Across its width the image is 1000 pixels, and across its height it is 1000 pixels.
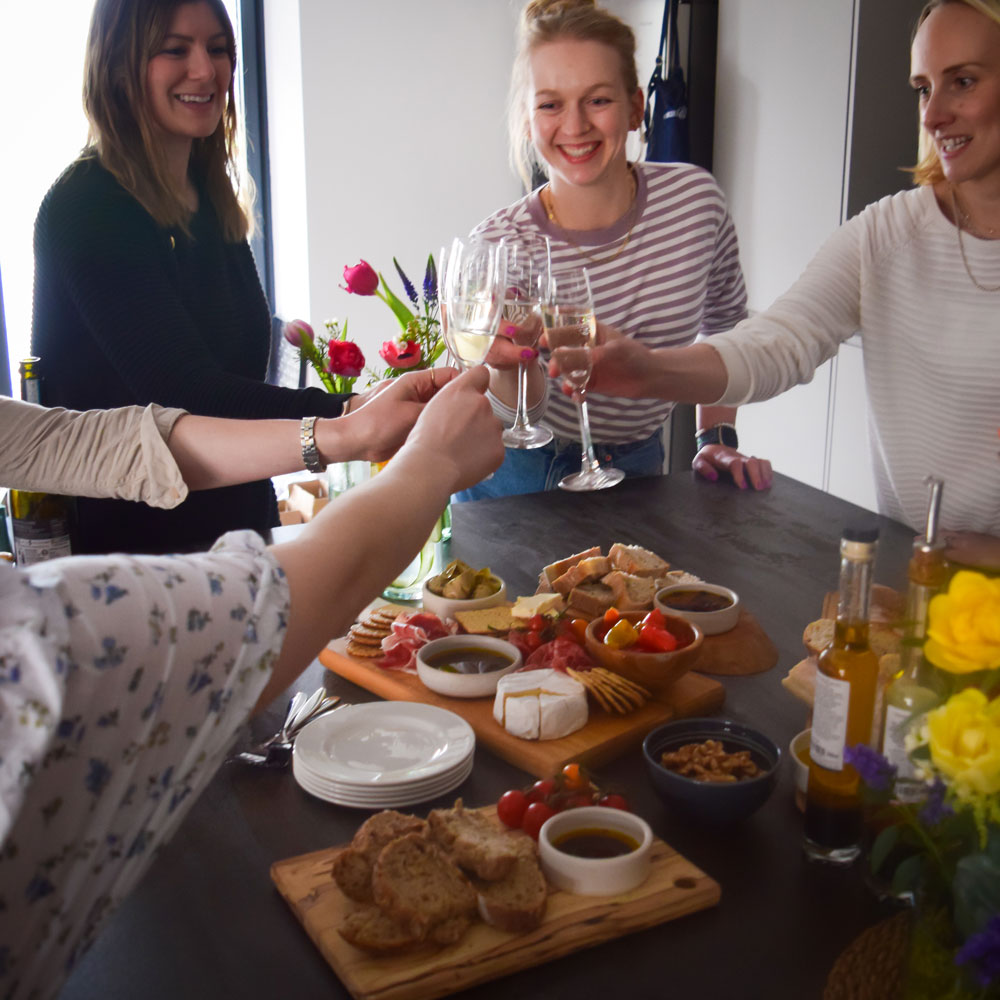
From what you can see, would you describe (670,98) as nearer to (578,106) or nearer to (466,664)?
(578,106)

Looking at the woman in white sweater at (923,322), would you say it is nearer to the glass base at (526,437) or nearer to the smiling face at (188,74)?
the glass base at (526,437)

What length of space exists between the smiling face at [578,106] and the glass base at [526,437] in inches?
29.7

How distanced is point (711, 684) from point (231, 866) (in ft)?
1.95

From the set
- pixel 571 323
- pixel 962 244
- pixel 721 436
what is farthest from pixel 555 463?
pixel 962 244

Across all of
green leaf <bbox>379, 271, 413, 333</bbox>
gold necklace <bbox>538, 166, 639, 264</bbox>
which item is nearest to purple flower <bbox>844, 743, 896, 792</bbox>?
green leaf <bbox>379, 271, 413, 333</bbox>

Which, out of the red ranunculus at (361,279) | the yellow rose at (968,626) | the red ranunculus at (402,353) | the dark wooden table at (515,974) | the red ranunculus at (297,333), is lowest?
the dark wooden table at (515,974)

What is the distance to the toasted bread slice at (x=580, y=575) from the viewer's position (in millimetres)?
1510

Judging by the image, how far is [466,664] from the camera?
1.31 m

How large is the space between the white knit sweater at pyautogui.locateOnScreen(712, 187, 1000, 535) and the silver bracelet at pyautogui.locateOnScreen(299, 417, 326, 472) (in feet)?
2.59

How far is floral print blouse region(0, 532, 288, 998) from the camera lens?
60 cm

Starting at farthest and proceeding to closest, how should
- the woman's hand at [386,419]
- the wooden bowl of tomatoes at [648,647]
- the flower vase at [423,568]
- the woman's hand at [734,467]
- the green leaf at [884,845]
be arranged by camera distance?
1. the woman's hand at [734,467]
2. the flower vase at [423,568]
3. the woman's hand at [386,419]
4. the wooden bowl of tomatoes at [648,647]
5. the green leaf at [884,845]

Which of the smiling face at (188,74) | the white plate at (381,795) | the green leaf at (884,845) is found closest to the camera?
the green leaf at (884,845)

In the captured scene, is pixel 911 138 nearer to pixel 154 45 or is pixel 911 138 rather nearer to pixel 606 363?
pixel 606 363

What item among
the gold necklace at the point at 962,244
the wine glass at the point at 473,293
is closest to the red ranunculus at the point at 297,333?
the wine glass at the point at 473,293
